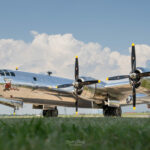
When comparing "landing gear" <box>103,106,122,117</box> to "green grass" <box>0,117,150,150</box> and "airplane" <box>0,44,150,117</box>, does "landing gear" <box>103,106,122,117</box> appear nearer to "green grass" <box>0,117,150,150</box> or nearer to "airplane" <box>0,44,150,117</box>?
"airplane" <box>0,44,150,117</box>

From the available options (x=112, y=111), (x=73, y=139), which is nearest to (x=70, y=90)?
(x=112, y=111)

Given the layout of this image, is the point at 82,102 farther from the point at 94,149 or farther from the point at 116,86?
the point at 94,149

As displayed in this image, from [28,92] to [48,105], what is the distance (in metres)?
2.64

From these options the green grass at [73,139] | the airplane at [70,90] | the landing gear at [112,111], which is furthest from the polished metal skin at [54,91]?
the green grass at [73,139]

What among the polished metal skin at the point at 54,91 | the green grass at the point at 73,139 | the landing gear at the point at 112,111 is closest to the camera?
the green grass at the point at 73,139

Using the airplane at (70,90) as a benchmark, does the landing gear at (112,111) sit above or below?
below

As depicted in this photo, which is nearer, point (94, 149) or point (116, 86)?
point (94, 149)

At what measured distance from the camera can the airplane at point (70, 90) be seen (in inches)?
698

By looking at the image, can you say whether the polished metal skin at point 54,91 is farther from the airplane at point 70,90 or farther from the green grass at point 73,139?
the green grass at point 73,139


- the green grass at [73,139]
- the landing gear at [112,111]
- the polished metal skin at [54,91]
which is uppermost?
the polished metal skin at [54,91]

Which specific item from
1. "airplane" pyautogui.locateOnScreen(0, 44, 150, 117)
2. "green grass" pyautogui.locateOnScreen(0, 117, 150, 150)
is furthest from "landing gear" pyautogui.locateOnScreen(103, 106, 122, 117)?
"green grass" pyautogui.locateOnScreen(0, 117, 150, 150)

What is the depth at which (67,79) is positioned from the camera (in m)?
22.4

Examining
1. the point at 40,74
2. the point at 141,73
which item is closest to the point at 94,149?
the point at 141,73

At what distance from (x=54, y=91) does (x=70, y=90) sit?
125cm
